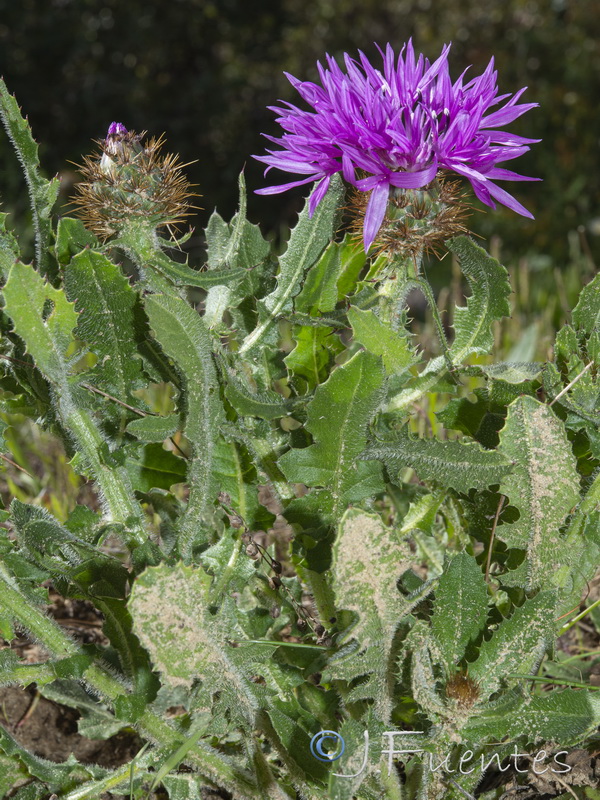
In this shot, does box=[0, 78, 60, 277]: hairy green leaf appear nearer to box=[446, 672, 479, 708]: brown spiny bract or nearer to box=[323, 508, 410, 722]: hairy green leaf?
box=[323, 508, 410, 722]: hairy green leaf

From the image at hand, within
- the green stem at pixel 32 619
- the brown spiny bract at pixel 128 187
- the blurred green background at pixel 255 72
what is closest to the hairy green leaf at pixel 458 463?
the brown spiny bract at pixel 128 187

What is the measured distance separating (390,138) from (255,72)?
8.08m

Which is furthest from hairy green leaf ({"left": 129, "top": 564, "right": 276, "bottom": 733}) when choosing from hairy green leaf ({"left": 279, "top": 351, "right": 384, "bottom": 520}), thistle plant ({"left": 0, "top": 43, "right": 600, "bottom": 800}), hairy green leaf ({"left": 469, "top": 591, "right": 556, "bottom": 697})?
hairy green leaf ({"left": 469, "top": 591, "right": 556, "bottom": 697})

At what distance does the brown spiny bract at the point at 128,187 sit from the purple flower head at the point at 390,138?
0.19 metres

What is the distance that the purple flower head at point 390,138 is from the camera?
1534mm

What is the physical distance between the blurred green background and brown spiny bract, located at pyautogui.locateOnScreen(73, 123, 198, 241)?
235 inches

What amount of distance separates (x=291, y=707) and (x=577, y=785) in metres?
0.58

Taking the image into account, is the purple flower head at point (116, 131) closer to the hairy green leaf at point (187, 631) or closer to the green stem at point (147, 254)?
the green stem at point (147, 254)

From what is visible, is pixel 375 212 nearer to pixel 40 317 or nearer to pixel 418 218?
pixel 418 218

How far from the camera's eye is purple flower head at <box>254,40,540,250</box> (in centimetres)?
153

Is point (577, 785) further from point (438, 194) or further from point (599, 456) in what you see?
point (438, 194)

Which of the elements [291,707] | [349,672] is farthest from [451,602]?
[291,707]

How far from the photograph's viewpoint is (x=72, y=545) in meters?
1.65

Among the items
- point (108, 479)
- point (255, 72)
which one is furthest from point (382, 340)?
point (255, 72)
